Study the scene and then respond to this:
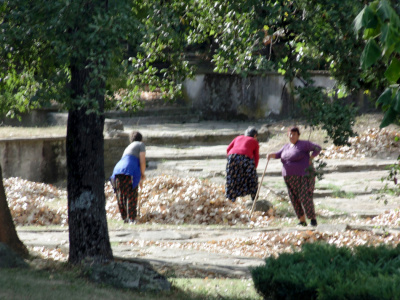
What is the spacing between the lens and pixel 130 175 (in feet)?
38.8

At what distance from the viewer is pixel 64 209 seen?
12.9 metres

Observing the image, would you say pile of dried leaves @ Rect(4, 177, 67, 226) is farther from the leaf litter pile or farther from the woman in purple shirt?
the woman in purple shirt

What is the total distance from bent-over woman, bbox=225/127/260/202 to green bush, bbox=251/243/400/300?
6.55 meters

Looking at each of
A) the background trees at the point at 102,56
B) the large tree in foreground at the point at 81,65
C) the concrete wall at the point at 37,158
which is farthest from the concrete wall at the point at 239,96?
the background trees at the point at 102,56

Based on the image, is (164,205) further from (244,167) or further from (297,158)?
(297,158)

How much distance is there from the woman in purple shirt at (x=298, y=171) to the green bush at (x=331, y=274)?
15.7 feet

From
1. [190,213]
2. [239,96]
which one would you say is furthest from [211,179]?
[239,96]

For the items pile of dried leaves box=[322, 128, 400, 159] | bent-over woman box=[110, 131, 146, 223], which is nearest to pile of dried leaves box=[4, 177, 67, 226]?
bent-over woman box=[110, 131, 146, 223]

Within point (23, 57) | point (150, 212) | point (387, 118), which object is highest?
point (23, 57)

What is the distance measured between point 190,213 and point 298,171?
2.59 metres

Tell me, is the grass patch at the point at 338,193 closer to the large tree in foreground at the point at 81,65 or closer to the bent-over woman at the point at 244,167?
the bent-over woman at the point at 244,167

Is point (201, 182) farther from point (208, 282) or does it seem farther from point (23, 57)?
point (23, 57)

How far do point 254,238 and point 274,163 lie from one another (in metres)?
6.58

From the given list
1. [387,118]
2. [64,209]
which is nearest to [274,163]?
[64,209]
